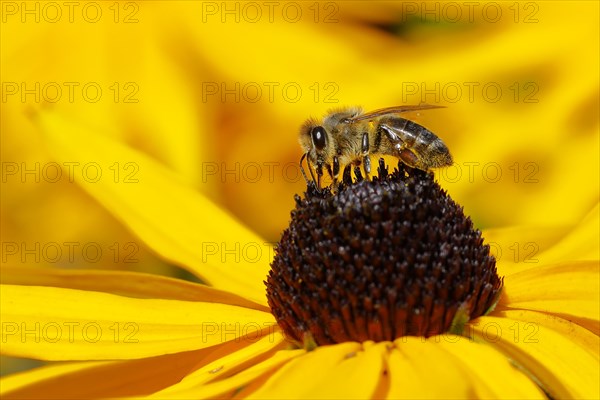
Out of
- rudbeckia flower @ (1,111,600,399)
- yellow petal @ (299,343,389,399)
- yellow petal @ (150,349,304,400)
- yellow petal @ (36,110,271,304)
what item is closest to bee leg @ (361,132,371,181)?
rudbeckia flower @ (1,111,600,399)

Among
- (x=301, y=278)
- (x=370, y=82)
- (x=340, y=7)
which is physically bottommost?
(x=301, y=278)

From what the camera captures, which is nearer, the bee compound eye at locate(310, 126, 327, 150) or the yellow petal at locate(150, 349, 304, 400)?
the yellow petal at locate(150, 349, 304, 400)

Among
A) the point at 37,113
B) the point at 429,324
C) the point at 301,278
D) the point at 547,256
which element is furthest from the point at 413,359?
the point at 37,113

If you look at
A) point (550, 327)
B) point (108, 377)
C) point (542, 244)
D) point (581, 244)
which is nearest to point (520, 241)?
point (542, 244)

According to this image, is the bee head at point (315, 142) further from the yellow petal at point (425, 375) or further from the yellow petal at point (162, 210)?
the yellow petal at point (425, 375)

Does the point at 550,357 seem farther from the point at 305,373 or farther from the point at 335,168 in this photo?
the point at 335,168

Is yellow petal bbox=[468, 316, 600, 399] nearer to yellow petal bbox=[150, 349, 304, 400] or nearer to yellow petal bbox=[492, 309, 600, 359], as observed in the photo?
yellow petal bbox=[492, 309, 600, 359]

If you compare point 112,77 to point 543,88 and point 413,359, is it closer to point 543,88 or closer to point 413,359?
point 543,88
